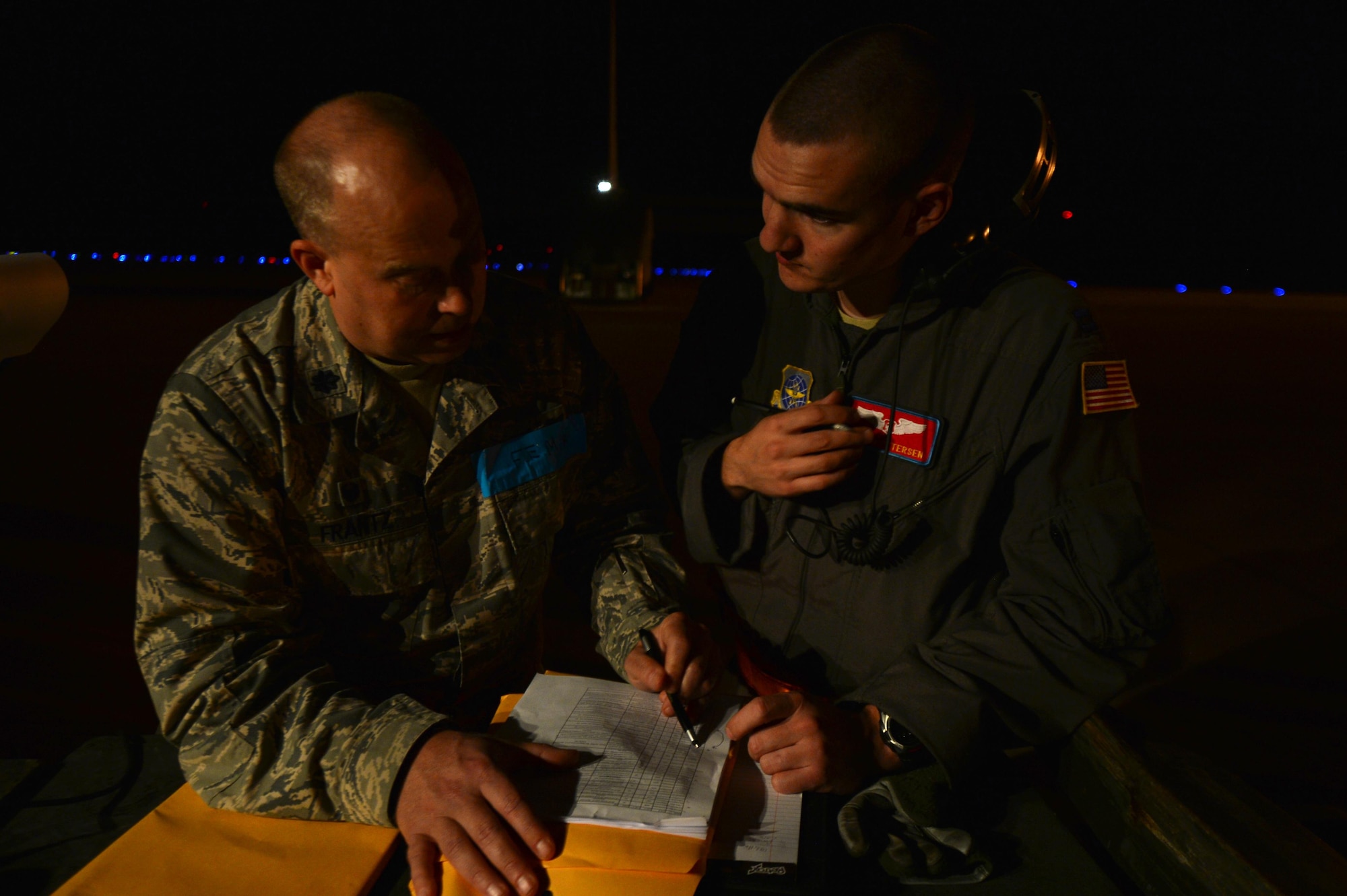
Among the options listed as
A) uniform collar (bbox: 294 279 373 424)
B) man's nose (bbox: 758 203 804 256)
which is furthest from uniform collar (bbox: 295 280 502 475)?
man's nose (bbox: 758 203 804 256)

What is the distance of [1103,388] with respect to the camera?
1194mm

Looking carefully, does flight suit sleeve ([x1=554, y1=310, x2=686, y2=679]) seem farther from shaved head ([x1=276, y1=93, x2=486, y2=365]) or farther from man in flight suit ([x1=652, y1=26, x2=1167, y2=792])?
shaved head ([x1=276, y1=93, x2=486, y2=365])

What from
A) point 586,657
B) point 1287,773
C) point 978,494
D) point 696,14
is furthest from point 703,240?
point 978,494

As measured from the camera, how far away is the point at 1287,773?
2379mm

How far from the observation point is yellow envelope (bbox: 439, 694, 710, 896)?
0.87 metres

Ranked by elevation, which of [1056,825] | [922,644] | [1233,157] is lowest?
[1056,825]

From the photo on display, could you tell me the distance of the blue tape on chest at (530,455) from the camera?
4.45 feet

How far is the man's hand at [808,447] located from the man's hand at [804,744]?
33 centimetres

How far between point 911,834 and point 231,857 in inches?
32.0

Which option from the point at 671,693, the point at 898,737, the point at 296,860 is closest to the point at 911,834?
the point at 898,737

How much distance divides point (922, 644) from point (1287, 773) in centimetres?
194

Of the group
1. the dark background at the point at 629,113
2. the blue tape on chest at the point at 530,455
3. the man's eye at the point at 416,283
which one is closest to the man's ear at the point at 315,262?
the man's eye at the point at 416,283

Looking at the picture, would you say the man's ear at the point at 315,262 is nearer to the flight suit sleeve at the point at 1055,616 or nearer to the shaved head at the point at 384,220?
the shaved head at the point at 384,220

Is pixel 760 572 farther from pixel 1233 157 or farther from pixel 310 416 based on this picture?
pixel 1233 157
